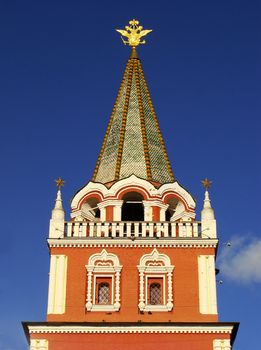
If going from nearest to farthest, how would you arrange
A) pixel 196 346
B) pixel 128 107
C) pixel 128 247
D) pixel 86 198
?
pixel 196 346 → pixel 128 247 → pixel 86 198 → pixel 128 107

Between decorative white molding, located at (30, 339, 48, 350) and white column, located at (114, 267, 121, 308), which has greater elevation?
white column, located at (114, 267, 121, 308)

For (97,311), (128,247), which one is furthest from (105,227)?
(97,311)

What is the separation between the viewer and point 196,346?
22.2 metres

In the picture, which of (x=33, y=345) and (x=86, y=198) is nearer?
(x=33, y=345)

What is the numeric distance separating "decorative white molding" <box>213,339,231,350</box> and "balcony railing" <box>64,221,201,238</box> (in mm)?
3296

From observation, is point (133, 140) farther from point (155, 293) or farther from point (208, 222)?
point (155, 293)

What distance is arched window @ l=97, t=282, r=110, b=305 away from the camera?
23344 mm

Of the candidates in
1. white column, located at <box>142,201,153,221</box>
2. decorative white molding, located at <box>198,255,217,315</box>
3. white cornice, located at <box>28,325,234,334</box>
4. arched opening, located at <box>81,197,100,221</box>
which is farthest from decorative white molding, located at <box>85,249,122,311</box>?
arched opening, located at <box>81,197,100,221</box>

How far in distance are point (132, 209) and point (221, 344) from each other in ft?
19.5

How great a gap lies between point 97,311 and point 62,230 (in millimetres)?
2675

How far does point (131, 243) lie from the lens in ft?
78.5

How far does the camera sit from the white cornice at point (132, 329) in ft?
73.3

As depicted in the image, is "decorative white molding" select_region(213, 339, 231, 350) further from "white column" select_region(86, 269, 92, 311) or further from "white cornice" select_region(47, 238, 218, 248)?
"white column" select_region(86, 269, 92, 311)

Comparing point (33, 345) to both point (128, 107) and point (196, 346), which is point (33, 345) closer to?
point (196, 346)
